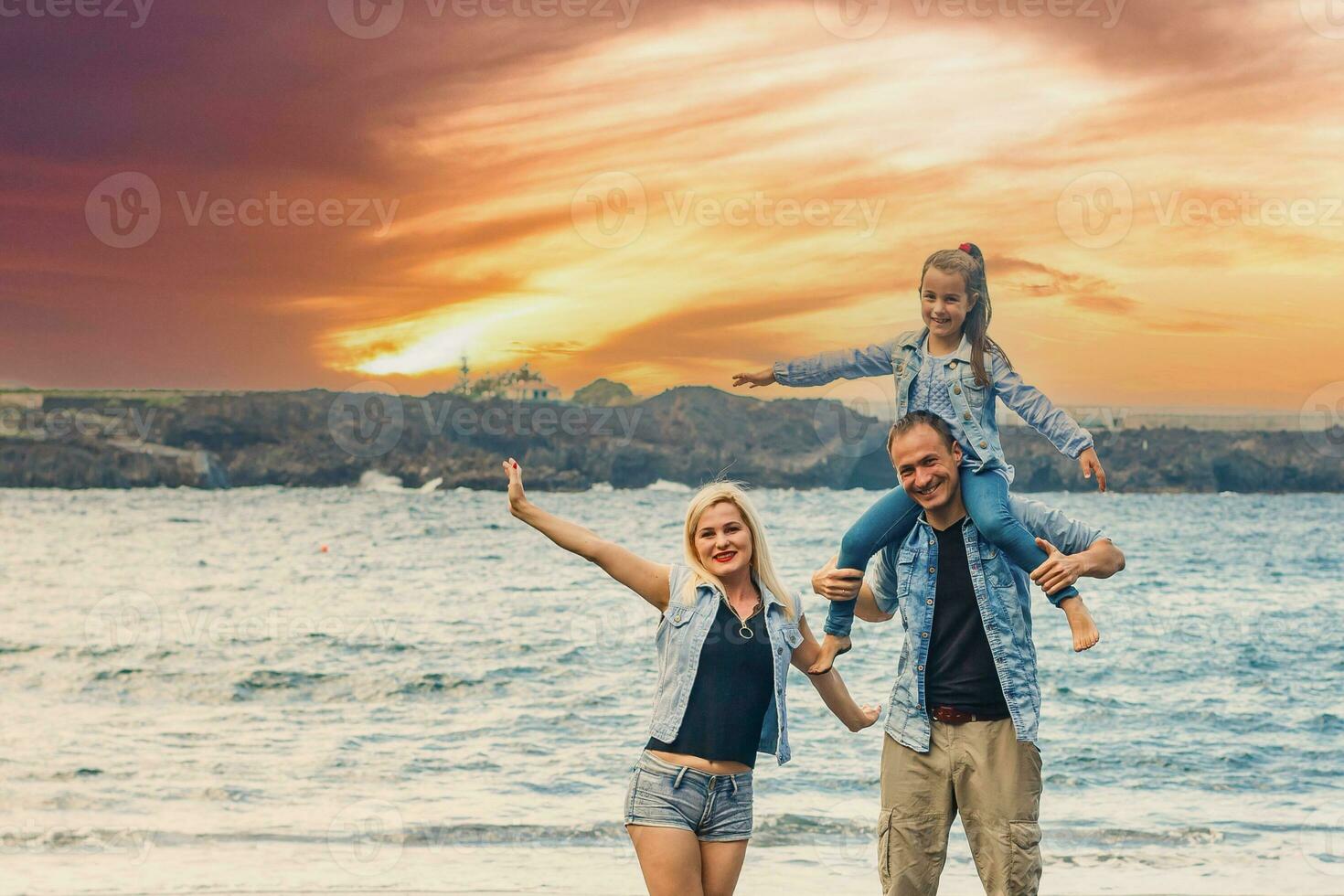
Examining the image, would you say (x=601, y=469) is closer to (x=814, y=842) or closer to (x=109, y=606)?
(x=109, y=606)

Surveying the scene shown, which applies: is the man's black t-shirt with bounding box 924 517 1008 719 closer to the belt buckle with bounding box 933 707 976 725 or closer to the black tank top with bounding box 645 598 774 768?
the belt buckle with bounding box 933 707 976 725

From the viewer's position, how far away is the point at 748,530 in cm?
353

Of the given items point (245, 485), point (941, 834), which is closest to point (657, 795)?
point (941, 834)

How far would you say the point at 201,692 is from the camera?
1903 centimetres

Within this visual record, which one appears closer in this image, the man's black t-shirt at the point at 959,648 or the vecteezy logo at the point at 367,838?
the man's black t-shirt at the point at 959,648

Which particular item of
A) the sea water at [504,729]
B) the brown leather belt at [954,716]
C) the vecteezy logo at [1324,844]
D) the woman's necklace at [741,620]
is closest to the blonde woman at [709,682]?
the woman's necklace at [741,620]

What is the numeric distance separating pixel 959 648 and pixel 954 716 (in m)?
0.18

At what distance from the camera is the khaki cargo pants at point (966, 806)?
3381 mm

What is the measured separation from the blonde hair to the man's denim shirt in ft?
1.11

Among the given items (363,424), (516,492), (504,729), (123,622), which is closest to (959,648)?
(516,492)

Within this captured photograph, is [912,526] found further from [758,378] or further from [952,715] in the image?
[758,378]

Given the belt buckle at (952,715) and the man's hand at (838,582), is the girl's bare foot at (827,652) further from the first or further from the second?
the belt buckle at (952,715)
